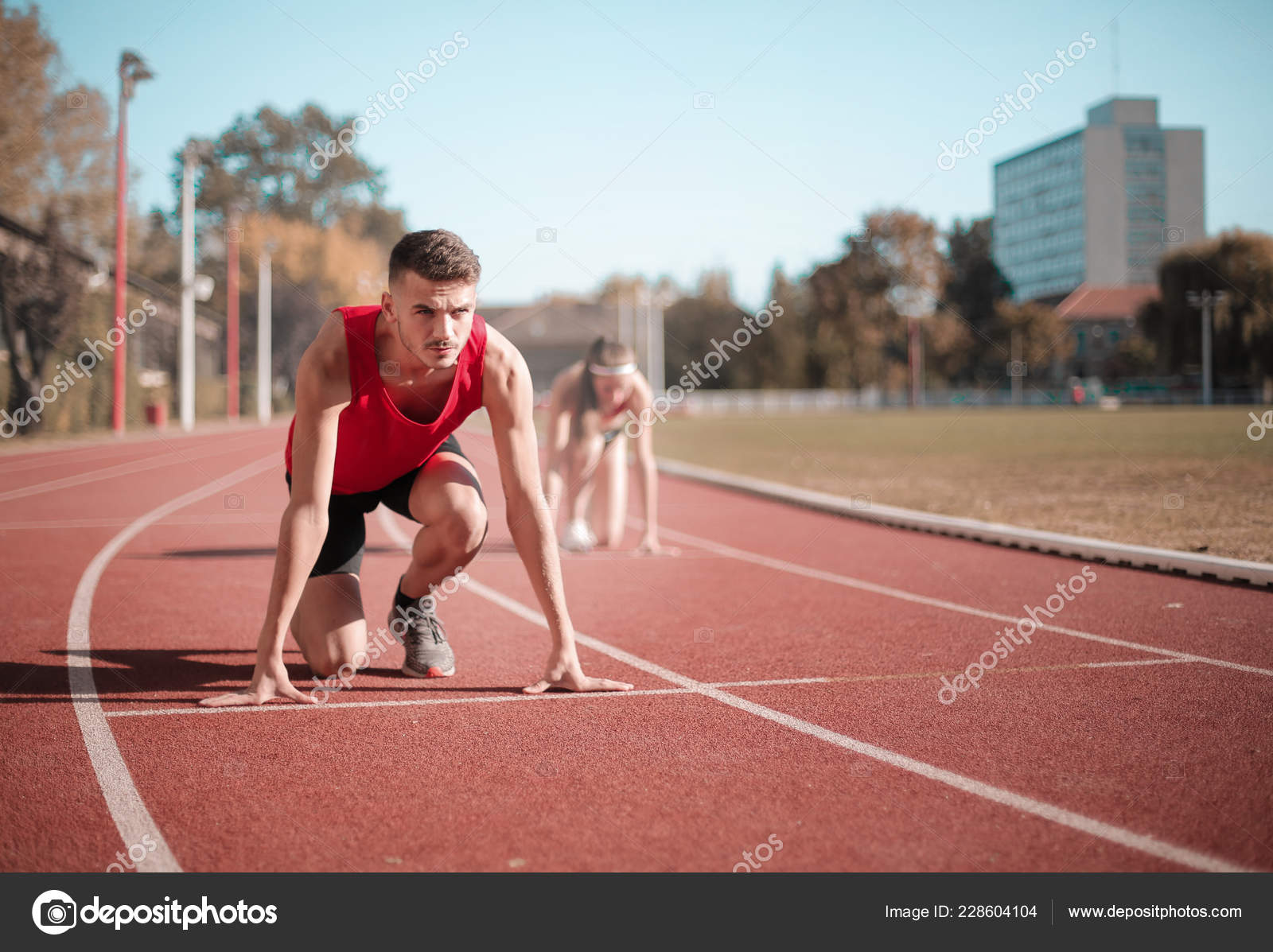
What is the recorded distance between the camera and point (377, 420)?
4777mm

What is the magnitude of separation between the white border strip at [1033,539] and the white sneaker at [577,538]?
363cm

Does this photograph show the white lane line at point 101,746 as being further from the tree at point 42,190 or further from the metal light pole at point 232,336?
the metal light pole at point 232,336

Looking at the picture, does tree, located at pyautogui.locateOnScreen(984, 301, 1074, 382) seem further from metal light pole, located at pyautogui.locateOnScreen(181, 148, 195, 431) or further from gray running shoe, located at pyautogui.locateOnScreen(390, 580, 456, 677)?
gray running shoe, located at pyautogui.locateOnScreen(390, 580, 456, 677)

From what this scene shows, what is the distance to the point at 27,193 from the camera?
130 feet

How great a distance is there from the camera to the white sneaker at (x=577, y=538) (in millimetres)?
10430

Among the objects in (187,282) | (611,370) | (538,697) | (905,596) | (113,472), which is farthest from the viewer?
(187,282)

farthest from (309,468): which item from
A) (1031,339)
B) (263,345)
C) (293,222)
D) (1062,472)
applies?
(1031,339)

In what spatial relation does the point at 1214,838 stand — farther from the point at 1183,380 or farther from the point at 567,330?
the point at 567,330

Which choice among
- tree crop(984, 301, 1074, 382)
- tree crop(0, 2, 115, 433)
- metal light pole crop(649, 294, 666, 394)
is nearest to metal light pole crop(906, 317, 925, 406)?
tree crop(984, 301, 1074, 382)

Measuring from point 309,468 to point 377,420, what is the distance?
45 centimetres

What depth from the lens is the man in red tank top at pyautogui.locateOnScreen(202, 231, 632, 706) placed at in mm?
4141

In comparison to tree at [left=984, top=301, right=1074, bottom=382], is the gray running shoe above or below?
below
